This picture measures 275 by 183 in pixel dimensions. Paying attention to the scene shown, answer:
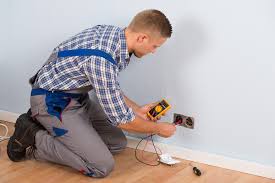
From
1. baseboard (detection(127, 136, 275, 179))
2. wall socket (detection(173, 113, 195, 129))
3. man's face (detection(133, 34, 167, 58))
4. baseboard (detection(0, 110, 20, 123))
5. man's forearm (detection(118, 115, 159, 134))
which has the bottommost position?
baseboard (detection(0, 110, 20, 123))

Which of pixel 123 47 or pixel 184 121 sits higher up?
pixel 123 47

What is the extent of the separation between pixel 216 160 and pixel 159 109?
424 millimetres

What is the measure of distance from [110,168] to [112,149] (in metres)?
0.29

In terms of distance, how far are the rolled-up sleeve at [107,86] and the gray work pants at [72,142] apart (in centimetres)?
23

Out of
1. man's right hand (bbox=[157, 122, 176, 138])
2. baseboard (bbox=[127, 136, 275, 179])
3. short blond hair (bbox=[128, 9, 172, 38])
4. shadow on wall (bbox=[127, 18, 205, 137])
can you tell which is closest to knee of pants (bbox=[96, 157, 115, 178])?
man's right hand (bbox=[157, 122, 176, 138])

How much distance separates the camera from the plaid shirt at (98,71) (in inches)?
75.4

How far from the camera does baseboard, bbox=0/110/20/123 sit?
2.94 m

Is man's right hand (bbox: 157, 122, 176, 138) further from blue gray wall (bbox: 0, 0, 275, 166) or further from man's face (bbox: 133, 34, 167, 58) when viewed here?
man's face (bbox: 133, 34, 167, 58)

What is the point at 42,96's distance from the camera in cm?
214

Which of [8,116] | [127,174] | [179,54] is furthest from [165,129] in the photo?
[8,116]

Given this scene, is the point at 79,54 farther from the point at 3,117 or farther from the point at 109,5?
the point at 3,117

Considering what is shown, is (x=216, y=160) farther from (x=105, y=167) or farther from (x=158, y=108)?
(x=105, y=167)

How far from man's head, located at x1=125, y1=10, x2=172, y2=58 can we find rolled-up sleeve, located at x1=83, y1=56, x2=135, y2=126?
179 millimetres

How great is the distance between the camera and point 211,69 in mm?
2164
